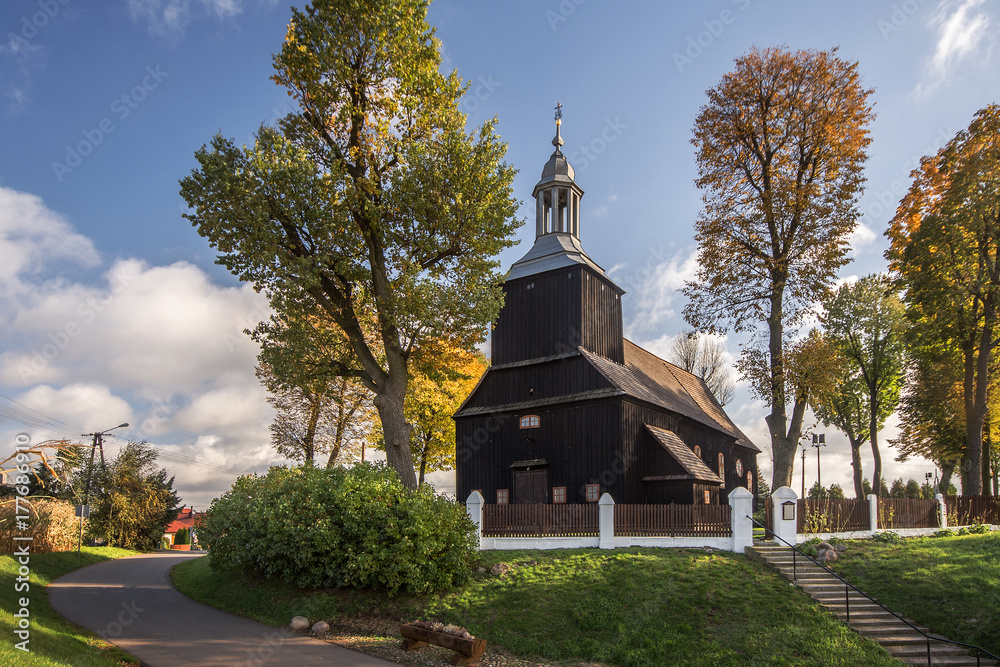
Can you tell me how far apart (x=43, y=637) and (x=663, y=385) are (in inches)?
970

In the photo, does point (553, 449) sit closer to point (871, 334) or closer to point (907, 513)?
point (907, 513)

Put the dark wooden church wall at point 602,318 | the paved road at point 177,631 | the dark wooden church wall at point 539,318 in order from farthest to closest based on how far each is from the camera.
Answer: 1. the dark wooden church wall at point 602,318
2. the dark wooden church wall at point 539,318
3. the paved road at point 177,631

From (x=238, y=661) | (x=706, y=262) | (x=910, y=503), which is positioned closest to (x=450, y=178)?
(x=238, y=661)

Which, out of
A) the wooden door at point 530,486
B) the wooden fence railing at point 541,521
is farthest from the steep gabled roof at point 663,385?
the wooden fence railing at point 541,521

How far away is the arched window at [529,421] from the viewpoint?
24.3 meters

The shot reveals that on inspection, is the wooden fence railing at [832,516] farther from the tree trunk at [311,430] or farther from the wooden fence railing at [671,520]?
the tree trunk at [311,430]

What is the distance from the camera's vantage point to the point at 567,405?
77.9 ft

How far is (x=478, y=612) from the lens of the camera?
14.0m

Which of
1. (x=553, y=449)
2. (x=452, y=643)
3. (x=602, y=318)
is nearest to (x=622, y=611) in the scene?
(x=452, y=643)

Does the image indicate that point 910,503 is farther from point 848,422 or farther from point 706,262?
point 848,422

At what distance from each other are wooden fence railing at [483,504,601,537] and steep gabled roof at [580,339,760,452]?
5.00 metres

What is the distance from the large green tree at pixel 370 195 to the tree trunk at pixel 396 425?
0.13ft

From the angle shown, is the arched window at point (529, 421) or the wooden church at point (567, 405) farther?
the arched window at point (529, 421)

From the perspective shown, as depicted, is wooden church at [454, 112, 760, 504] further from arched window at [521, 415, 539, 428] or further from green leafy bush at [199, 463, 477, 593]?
green leafy bush at [199, 463, 477, 593]
